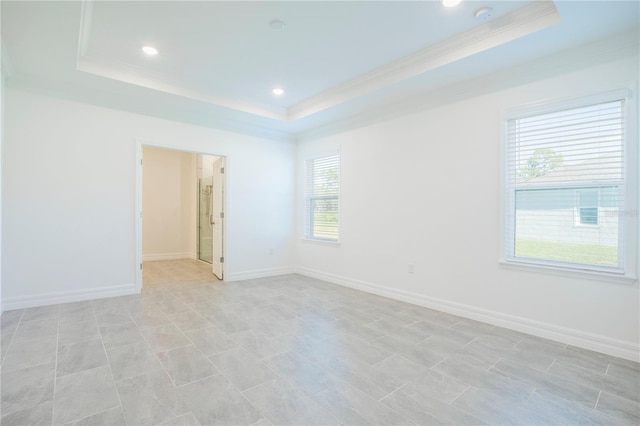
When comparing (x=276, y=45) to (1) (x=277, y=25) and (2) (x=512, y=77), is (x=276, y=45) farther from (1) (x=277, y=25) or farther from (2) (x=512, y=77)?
(2) (x=512, y=77)

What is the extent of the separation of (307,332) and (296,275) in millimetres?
2683

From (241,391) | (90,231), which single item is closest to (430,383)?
(241,391)

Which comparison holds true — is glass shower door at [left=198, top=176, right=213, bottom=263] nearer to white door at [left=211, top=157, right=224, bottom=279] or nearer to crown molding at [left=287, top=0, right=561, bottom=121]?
white door at [left=211, top=157, right=224, bottom=279]

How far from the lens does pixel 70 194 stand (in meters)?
3.75

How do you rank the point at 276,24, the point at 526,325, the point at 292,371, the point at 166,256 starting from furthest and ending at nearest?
the point at 166,256, the point at 526,325, the point at 276,24, the point at 292,371

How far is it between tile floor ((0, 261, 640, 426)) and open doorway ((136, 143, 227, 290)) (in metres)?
3.62

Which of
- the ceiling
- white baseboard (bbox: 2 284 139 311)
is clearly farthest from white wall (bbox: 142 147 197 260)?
the ceiling

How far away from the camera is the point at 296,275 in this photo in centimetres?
→ 559

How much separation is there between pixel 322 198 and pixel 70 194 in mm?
3564

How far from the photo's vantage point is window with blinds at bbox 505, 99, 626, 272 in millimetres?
2551

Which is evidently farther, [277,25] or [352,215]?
[352,215]

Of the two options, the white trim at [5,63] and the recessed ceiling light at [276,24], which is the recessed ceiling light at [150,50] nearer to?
the white trim at [5,63]

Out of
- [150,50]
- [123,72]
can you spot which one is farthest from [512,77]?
[123,72]

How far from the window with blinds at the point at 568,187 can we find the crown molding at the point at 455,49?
0.83 metres
